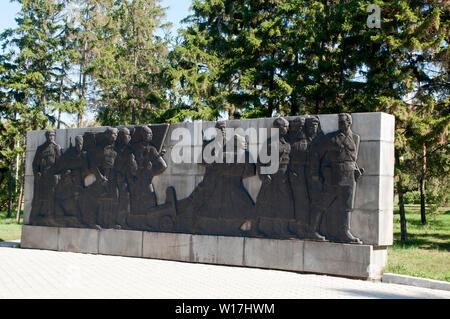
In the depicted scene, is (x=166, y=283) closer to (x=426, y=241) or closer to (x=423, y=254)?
(x=423, y=254)

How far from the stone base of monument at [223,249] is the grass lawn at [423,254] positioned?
2.71ft

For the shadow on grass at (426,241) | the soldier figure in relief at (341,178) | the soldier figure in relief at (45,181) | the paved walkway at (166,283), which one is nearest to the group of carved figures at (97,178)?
the soldier figure in relief at (45,181)

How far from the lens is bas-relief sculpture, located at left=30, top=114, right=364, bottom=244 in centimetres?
989

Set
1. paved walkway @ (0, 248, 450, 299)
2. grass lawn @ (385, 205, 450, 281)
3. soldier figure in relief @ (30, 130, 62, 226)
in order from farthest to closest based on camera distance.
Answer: soldier figure in relief @ (30, 130, 62, 226)
grass lawn @ (385, 205, 450, 281)
paved walkway @ (0, 248, 450, 299)

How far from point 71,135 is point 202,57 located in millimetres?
12081

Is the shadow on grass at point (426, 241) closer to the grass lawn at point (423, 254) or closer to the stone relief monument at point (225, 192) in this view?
the grass lawn at point (423, 254)

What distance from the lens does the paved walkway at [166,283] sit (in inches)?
307

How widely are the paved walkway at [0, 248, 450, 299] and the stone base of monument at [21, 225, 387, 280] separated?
0.72 feet

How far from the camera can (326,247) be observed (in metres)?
9.82

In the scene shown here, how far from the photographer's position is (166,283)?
870cm

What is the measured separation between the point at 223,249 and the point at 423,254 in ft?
18.7

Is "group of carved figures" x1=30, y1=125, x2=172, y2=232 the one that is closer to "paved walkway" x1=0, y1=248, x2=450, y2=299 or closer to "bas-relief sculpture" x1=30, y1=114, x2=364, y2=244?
"bas-relief sculpture" x1=30, y1=114, x2=364, y2=244

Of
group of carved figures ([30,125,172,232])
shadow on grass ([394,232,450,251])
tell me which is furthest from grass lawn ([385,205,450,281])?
group of carved figures ([30,125,172,232])
